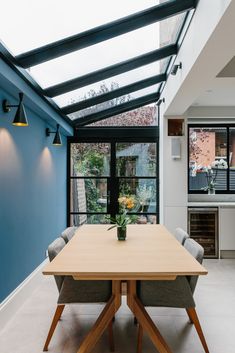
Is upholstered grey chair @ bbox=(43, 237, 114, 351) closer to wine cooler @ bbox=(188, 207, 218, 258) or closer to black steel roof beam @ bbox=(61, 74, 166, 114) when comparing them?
black steel roof beam @ bbox=(61, 74, 166, 114)

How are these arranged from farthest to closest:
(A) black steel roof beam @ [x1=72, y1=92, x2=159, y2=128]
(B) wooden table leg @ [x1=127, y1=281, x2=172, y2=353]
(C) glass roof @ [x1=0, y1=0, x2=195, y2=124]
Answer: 1. (A) black steel roof beam @ [x1=72, y1=92, x2=159, y2=128]
2. (C) glass roof @ [x1=0, y1=0, x2=195, y2=124]
3. (B) wooden table leg @ [x1=127, y1=281, x2=172, y2=353]

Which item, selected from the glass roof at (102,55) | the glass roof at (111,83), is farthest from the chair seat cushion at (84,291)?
the glass roof at (111,83)

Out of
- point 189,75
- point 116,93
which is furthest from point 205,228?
point 189,75

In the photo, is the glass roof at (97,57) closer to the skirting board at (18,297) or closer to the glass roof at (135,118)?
the skirting board at (18,297)

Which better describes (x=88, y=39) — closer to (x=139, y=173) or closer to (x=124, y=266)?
(x=124, y=266)

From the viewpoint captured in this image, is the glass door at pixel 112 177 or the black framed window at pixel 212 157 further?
the glass door at pixel 112 177

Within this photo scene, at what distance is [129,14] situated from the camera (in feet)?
→ 8.77

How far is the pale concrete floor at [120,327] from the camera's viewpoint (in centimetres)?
250

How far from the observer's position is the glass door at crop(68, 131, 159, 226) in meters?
6.12

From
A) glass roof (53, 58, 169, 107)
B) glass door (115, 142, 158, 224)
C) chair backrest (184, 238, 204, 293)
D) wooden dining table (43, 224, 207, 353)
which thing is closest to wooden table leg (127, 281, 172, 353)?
wooden dining table (43, 224, 207, 353)

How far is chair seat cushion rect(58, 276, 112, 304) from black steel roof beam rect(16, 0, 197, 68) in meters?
2.00

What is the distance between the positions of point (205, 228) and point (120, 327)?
2.99 metres

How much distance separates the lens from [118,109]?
5609 millimetres

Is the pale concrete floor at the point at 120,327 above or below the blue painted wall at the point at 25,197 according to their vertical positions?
below
